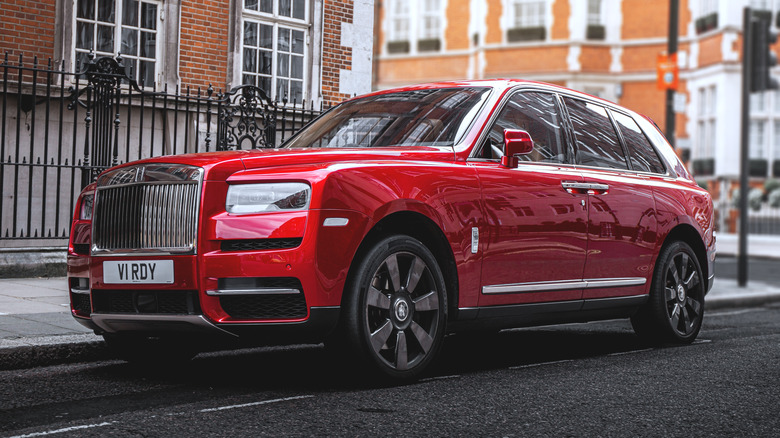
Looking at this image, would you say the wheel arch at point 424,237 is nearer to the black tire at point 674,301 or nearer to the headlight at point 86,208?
the headlight at point 86,208

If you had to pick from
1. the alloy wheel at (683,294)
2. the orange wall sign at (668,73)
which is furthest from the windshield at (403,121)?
the orange wall sign at (668,73)

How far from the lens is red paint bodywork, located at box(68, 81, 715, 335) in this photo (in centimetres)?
505

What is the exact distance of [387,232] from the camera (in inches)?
216

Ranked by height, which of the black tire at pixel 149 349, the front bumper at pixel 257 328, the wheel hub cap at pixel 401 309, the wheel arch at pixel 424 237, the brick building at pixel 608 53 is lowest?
the black tire at pixel 149 349

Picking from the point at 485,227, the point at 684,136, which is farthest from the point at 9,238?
the point at 684,136

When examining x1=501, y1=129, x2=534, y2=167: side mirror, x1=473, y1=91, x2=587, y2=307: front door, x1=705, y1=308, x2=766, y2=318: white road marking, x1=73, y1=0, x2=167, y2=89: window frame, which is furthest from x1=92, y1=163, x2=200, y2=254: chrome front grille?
x1=705, y1=308, x2=766, y2=318: white road marking

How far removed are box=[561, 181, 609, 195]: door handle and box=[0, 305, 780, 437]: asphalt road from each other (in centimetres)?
114

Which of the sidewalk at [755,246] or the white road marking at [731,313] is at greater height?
the sidewalk at [755,246]

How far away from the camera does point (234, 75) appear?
13.1m

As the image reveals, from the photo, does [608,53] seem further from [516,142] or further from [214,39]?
[516,142]

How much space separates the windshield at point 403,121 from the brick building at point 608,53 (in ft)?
95.1

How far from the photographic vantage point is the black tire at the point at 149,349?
620 centimetres

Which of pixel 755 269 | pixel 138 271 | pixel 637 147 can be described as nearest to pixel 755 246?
pixel 755 269

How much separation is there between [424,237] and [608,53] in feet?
108
